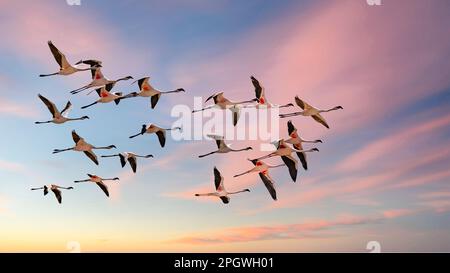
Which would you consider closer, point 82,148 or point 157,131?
point 82,148

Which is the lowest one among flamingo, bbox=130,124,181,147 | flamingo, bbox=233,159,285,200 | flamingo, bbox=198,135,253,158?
flamingo, bbox=233,159,285,200

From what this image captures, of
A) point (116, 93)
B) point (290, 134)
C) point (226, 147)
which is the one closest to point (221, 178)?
point (226, 147)

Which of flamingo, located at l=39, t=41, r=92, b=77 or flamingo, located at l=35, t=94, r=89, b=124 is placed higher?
flamingo, located at l=39, t=41, r=92, b=77

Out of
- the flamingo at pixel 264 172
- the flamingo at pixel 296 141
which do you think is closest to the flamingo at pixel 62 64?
the flamingo at pixel 264 172

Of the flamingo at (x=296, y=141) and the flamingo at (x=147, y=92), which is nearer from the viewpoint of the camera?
the flamingo at (x=296, y=141)

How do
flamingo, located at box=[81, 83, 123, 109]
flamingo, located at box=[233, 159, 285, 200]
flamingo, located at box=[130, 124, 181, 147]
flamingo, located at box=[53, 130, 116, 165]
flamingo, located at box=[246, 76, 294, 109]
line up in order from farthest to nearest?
flamingo, located at box=[130, 124, 181, 147]
flamingo, located at box=[81, 83, 123, 109]
flamingo, located at box=[53, 130, 116, 165]
flamingo, located at box=[246, 76, 294, 109]
flamingo, located at box=[233, 159, 285, 200]

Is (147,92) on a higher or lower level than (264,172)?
higher

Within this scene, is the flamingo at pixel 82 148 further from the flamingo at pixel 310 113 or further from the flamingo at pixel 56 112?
the flamingo at pixel 310 113

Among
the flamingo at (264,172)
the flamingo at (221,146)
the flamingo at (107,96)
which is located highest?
the flamingo at (107,96)

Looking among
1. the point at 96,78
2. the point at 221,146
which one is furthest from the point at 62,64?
the point at 221,146

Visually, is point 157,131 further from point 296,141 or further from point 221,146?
point 296,141

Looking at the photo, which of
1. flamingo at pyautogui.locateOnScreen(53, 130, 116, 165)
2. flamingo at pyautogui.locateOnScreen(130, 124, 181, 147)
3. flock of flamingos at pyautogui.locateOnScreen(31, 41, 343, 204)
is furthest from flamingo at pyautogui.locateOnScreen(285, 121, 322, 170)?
flamingo at pyautogui.locateOnScreen(53, 130, 116, 165)

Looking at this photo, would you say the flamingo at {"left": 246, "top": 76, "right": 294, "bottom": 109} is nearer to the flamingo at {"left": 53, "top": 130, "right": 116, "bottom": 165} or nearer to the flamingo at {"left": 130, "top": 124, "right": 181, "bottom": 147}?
the flamingo at {"left": 130, "top": 124, "right": 181, "bottom": 147}
